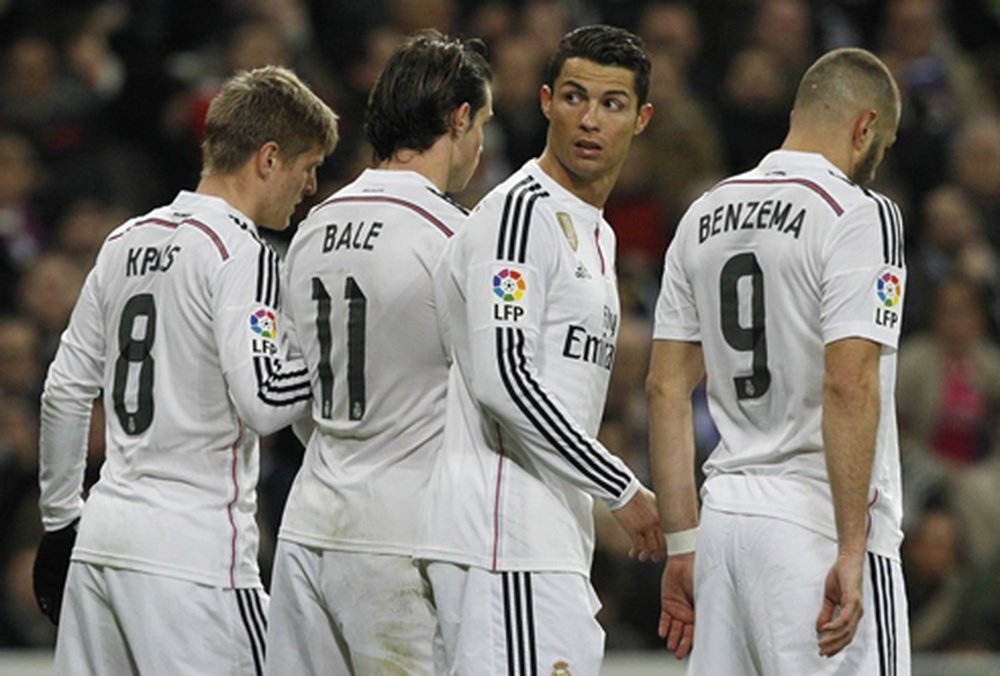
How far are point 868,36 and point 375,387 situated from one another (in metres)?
8.66

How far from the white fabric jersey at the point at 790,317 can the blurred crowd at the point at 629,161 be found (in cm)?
424

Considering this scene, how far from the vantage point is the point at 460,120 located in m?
5.84

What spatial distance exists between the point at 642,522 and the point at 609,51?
1.29 m

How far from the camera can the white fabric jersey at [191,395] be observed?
5750 mm

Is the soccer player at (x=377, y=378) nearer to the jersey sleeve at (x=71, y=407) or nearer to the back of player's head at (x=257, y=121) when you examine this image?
the back of player's head at (x=257, y=121)

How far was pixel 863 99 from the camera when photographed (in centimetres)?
561

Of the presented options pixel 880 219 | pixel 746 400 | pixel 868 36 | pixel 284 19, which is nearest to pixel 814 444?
pixel 746 400

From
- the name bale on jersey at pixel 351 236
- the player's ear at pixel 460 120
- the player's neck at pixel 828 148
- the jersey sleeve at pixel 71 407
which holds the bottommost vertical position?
the jersey sleeve at pixel 71 407

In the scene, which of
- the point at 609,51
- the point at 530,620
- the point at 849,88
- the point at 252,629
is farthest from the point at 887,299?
the point at 252,629

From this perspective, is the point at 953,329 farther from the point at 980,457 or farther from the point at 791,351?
the point at 791,351

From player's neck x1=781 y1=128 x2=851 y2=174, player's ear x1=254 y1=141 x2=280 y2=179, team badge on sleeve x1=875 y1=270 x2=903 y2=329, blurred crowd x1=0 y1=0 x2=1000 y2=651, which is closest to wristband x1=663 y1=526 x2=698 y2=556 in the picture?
team badge on sleeve x1=875 y1=270 x2=903 y2=329

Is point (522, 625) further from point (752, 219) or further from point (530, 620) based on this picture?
point (752, 219)

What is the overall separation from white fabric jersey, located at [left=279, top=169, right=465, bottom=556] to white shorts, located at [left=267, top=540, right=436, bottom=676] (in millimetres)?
60

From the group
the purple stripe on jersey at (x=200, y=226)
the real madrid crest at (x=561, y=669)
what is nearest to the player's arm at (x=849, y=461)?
the real madrid crest at (x=561, y=669)
